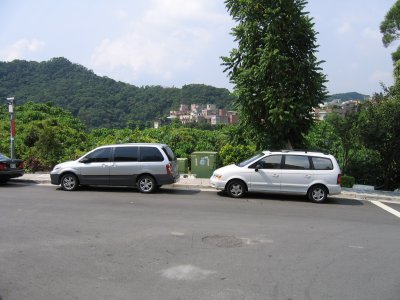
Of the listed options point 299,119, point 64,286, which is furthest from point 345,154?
point 64,286

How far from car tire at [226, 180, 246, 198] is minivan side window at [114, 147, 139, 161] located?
3252mm

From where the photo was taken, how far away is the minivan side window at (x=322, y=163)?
13.2 m

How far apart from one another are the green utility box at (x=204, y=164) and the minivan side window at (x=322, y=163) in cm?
508

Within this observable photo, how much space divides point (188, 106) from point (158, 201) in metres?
83.8

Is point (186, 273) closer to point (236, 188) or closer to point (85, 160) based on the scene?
point (236, 188)

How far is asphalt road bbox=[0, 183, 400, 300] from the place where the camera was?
557 centimetres

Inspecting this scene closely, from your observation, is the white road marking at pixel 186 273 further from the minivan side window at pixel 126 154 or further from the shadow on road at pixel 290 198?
the minivan side window at pixel 126 154

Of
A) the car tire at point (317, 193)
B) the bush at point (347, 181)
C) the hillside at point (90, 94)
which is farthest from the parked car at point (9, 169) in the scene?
the hillside at point (90, 94)

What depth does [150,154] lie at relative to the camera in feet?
45.1

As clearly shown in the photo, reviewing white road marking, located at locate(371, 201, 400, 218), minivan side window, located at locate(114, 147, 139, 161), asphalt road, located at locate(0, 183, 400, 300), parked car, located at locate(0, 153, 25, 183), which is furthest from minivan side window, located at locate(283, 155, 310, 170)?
parked car, located at locate(0, 153, 25, 183)

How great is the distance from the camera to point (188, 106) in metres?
95.1

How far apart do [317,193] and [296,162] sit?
1.18 meters

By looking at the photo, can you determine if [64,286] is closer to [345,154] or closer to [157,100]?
[345,154]

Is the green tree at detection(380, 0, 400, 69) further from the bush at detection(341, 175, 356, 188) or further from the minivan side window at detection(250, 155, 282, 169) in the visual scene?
the minivan side window at detection(250, 155, 282, 169)
